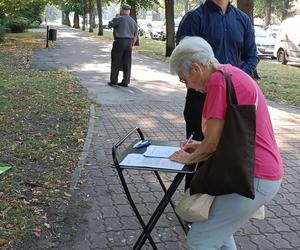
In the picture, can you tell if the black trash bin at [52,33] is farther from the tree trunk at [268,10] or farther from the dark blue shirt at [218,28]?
the tree trunk at [268,10]

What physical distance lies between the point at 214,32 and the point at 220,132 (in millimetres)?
1649

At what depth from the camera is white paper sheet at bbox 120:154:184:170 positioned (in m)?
2.99

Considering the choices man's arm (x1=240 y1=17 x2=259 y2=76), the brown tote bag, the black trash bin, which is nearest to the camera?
the brown tote bag

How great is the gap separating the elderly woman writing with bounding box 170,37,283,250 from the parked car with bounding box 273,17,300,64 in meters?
18.3

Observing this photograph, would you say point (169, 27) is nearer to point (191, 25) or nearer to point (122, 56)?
point (122, 56)

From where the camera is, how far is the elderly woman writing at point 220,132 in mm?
2627

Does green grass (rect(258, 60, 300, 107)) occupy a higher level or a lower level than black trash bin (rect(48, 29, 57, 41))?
lower

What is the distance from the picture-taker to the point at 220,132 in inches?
104

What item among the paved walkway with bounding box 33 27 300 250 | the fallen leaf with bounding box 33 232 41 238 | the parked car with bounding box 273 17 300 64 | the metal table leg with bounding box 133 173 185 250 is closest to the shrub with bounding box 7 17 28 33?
the parked car with bounding box 273 17 300 64

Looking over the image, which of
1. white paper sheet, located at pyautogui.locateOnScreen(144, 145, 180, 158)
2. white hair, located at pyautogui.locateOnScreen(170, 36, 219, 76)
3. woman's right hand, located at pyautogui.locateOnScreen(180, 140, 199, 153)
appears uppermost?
white hair, located at pyautogui.locateOnScreen(170, 36, 219, 76)

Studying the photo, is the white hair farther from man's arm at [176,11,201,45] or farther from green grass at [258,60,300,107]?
green grass at [258,60,300,107]

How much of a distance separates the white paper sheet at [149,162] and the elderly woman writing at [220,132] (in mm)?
236

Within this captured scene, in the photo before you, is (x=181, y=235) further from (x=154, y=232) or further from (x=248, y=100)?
(x=248, y=100)

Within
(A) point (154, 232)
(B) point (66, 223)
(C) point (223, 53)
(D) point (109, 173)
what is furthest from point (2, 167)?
(C) point (223, 53)
